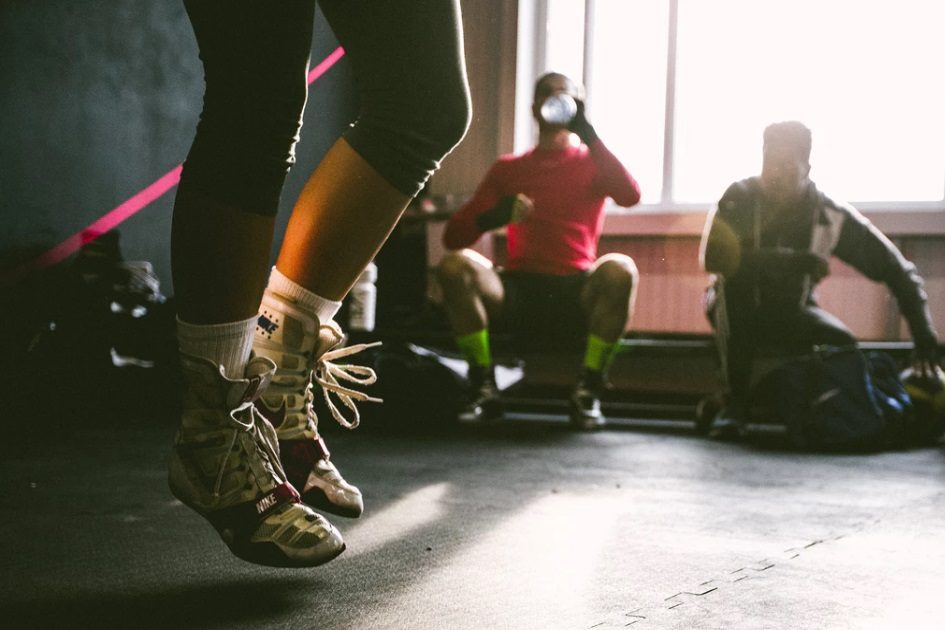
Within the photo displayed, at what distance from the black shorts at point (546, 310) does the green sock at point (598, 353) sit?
0.14 meters

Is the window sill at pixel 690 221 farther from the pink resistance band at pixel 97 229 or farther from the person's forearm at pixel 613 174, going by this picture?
the pink resistance band at pixel 97 229

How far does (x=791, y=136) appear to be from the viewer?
2627mm

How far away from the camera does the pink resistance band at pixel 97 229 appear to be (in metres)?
2.58

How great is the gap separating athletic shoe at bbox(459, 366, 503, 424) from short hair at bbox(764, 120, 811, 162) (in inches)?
41.6

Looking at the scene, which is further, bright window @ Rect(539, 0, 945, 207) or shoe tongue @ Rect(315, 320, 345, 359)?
bright window @ Rect(539, 0, 945, 207)

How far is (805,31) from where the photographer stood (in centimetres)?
383

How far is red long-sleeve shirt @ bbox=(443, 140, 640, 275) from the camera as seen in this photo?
2914 mm

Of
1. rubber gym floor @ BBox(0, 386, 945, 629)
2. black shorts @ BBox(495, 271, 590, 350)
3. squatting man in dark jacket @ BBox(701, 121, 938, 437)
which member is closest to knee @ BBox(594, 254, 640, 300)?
black shorts @ BBox(495, 271, 590, 350)

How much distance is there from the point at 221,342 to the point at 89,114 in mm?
2316

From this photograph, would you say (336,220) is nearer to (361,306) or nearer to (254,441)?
(254,441)

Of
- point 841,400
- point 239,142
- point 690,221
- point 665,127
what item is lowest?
point 841,400

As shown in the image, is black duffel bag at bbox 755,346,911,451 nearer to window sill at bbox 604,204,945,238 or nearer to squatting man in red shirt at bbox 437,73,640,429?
squatting man in red shirt at bbox 437,73,640,429

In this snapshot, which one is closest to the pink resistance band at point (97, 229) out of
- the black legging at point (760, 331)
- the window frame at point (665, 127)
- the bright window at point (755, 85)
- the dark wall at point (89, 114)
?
the dark wall at point (89, 114)

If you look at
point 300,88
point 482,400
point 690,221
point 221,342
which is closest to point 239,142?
point 300,88
